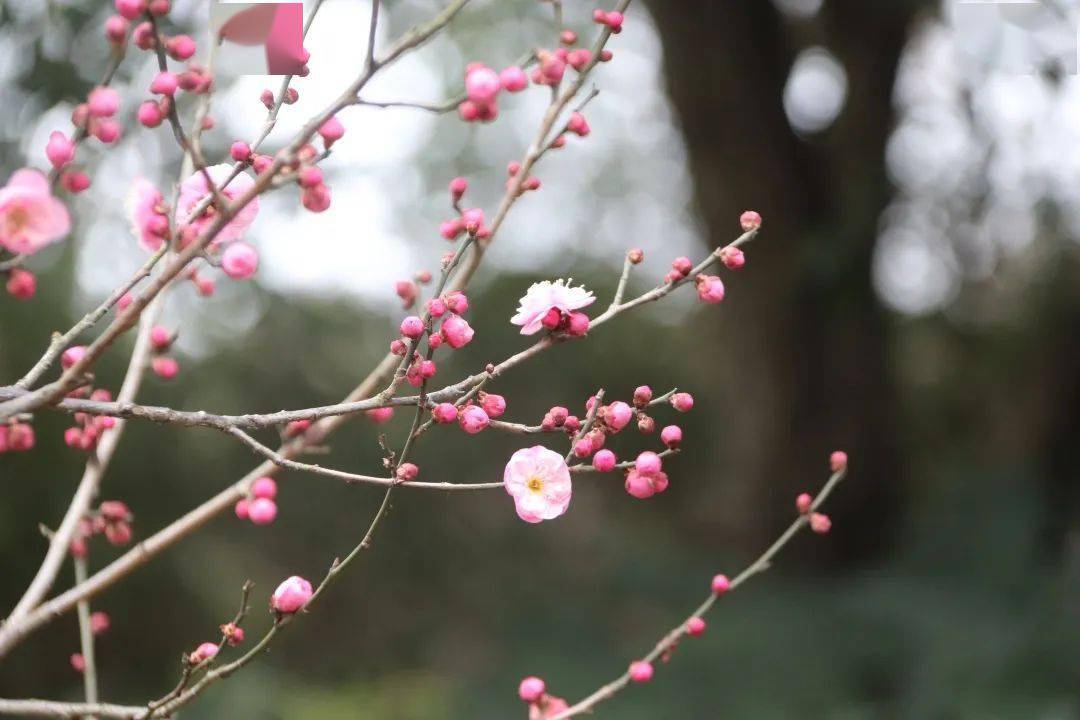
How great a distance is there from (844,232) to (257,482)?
102 inches

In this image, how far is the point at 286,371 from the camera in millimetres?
4746

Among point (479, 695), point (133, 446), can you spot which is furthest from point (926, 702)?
point (133, 446)

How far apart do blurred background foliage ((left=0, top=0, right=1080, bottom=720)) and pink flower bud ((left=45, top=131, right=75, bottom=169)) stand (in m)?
1.11

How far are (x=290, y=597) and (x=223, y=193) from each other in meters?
0.27

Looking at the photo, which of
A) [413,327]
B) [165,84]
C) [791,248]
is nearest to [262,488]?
[413,327]

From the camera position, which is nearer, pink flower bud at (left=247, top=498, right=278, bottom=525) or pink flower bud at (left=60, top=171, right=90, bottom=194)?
pink flower bud at (left=60, top=171, right=90, bottom=194)

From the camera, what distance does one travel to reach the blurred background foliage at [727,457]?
2818 mm

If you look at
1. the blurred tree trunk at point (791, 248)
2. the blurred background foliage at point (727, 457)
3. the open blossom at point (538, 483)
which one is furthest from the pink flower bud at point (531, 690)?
the blurred tree trunk at point (791, 248)

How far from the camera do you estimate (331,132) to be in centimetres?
65

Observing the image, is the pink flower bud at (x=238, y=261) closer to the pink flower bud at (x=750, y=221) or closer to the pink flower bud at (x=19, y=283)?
the pink flower bud at (x=19, y=283)

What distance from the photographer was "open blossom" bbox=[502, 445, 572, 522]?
70 centimetres

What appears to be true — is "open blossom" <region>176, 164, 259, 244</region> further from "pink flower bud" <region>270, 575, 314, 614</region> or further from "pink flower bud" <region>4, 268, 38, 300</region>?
"pink flower bud" <region>270, 575, 314, 614</region>

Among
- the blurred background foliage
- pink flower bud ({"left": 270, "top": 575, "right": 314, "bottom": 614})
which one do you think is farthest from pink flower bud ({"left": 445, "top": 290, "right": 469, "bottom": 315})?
the blurred background foliage

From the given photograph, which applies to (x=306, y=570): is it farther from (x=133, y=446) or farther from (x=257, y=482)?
(x=257, y=482)
